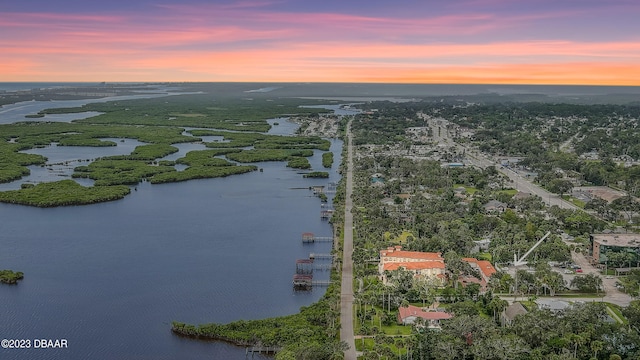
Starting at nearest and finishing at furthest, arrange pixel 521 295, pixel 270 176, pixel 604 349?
pixel 604 349, pixel 521 295, pixel 270 176

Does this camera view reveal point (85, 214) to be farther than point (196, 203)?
No

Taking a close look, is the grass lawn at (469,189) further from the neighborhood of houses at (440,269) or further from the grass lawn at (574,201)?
the neighborhood of houses at (440,269)

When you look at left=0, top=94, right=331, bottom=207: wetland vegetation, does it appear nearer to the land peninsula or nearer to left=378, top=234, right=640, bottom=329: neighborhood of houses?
the land peninsula

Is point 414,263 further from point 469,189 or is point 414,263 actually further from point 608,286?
point 469,189

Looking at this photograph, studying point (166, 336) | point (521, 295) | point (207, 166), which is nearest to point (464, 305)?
point (521, 295)

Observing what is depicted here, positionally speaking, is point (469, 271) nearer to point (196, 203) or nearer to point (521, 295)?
point (521, 295)

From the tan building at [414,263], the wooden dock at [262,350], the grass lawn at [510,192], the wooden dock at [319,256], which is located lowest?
the wooden dock at [262,350]

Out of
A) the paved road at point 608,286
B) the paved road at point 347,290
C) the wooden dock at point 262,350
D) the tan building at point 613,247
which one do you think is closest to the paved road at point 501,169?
the tan building at point 613,247

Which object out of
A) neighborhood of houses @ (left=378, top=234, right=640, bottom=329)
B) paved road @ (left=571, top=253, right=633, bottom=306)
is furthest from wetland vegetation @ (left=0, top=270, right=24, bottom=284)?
paved road @ (left=571, top=253, right=633, bottom=306)
